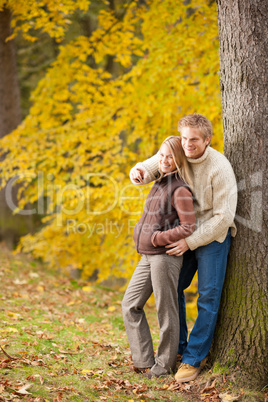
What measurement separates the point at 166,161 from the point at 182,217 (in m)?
0.47

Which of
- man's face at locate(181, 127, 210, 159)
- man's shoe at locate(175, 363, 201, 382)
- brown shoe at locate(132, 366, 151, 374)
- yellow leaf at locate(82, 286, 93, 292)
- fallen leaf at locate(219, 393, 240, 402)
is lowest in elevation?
yellow leaf at locate(82, 286, 93, 292)

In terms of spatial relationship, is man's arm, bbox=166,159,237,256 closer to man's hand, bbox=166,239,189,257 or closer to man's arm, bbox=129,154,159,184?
man's hand, bbox=166,239,189,257

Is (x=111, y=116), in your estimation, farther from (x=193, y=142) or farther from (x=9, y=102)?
(x=193, y=142)

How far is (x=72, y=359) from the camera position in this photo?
3.41m

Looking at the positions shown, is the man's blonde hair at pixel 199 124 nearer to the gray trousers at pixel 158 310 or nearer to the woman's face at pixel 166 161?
the woman's face at pixel 166 161

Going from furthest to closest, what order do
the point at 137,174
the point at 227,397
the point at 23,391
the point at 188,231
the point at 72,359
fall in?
A: 1. the point at 72,359
2. the point at 137,174
3. the point at 188,231
4. the point at 227,397
5. the point at 23,391

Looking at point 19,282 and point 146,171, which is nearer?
point 146,171

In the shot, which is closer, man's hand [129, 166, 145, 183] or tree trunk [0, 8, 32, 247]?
man's hand [129, 166, 145, 183]

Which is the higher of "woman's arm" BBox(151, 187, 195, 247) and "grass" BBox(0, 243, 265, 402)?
"woman's arm" BBox(151, 187, 195, 247)

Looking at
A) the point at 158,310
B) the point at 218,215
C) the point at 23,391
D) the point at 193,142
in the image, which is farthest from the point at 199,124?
the point at 23,391

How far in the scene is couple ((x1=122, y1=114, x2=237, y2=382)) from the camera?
2.89 m

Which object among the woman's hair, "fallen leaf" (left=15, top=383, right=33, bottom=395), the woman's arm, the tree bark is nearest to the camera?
"fallen leaf" (left=15, top=383, right=33, bottom=395)

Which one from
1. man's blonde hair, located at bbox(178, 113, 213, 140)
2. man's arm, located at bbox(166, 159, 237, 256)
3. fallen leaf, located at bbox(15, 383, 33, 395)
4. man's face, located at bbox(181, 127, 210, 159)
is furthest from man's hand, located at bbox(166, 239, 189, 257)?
fallen leaf, located at bbox(15, 383, 33, 395)

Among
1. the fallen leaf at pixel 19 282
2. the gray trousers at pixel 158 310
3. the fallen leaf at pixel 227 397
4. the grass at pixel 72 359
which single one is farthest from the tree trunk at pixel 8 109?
the fallen leaf at pixel 227 397
